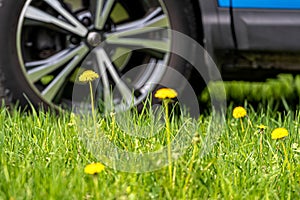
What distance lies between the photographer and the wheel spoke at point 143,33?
3521mm

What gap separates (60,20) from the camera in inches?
137

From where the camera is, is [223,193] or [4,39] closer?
[223,193]

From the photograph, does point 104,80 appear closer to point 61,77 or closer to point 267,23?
point 61,77

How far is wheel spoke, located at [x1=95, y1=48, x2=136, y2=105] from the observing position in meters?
3.51

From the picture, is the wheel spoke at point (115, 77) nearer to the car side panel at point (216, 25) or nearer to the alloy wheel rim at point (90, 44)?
the alloy wheel rim at point (90, 44)

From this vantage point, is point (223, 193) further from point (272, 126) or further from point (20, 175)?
point (272, 126)

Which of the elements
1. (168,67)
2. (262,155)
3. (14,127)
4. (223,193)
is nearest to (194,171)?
(223,193)

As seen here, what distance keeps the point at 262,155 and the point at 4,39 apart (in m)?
1.41

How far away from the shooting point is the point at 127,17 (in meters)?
3.61

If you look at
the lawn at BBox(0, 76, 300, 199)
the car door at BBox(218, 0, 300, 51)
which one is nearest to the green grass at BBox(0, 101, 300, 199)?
the lawn at BBox(0, 76, 300, 199)

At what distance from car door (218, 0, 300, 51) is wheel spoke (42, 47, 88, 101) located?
74cm

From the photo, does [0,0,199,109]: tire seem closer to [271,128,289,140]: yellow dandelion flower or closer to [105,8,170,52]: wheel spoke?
[105,8,170,52]: wheel spoke

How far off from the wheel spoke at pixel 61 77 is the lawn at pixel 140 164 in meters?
0.27

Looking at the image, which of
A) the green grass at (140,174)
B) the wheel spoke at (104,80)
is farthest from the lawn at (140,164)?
the wheel spoke at (104,80)
